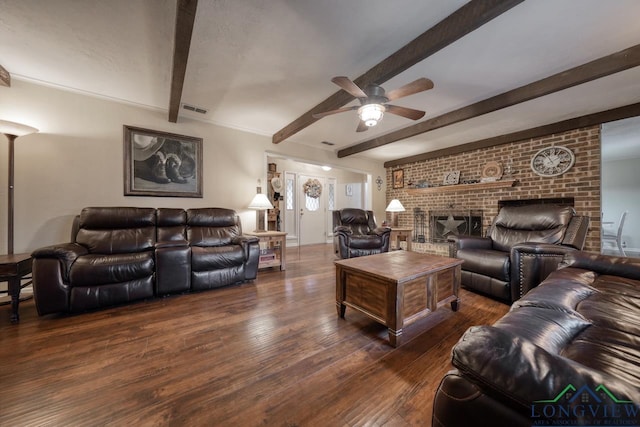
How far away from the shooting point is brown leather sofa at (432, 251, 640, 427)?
0.39 m

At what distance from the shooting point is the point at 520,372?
462 millimetres

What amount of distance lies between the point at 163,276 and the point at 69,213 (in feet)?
5.04

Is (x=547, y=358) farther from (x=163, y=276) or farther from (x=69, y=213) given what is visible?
(x=69, y=213)

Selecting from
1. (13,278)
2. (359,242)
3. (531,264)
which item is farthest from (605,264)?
(13,278)

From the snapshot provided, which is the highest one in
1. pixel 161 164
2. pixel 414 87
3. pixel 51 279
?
pixel 414 87

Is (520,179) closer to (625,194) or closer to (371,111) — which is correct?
(371,111)

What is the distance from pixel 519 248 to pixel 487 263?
0.35 m

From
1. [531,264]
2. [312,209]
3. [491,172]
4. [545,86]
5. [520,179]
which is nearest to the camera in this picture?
[531,264]

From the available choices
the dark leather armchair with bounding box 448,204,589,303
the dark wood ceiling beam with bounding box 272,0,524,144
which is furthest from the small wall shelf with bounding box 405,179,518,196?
the dark wood ceiling beam with bounding box 272,0,524,144

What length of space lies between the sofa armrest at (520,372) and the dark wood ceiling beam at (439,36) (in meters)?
1.92

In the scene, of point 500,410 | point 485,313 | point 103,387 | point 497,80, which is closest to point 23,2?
point 103,387

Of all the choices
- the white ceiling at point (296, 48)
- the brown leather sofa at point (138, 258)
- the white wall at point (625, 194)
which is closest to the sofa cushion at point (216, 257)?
the brown leather sofa at point (138, 258)

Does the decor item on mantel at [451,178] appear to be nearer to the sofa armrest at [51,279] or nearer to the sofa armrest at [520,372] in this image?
the sofa armrest at [520,372]

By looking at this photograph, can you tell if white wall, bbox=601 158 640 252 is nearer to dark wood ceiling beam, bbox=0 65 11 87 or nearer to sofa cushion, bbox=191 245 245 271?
sofa cushion, bbox=191 245 245 271
